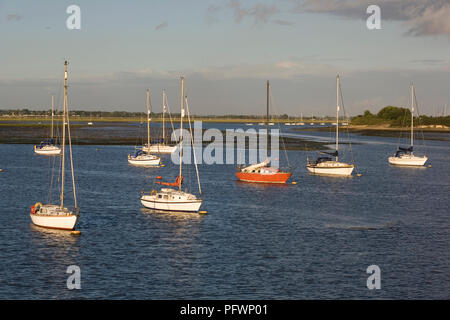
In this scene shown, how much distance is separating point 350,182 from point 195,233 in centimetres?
4721

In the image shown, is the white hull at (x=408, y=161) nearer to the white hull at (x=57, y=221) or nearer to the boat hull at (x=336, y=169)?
the boat hull at (x=336, y=169)

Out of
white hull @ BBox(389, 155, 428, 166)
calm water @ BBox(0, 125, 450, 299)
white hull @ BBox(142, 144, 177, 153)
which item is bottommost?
calm water @ BBox(0, 125, 450, 299)

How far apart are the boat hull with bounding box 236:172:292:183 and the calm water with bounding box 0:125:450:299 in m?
2.52

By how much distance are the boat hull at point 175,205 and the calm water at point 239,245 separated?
90 centimetres

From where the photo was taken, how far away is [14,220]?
2276 inches

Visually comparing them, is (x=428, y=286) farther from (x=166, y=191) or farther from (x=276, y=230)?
(x=166, y=191)

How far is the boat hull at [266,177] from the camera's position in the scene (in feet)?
291

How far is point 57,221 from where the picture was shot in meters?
51.2

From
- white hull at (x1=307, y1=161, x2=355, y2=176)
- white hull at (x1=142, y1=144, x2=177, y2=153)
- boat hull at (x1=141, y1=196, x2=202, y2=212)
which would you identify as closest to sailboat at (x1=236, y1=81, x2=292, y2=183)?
white hull at (x1=307, y1=161, x2=355, y2=176)

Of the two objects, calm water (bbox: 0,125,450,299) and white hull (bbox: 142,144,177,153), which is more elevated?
white hull (bbox: 142,144,177,153)

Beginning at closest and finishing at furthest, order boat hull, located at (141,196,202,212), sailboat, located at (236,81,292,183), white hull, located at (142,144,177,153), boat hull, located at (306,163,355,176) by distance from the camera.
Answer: boat hull, located at (141,196,202,212)
sailboat, located at (236,81,292,183)
boat hull, located at (306,163,355,176)
white hull, located at (142,144,177,153)

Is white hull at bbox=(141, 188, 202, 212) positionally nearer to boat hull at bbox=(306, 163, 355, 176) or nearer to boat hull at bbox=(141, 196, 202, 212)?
boat hull at bbox=(141, 196, 202, 212)

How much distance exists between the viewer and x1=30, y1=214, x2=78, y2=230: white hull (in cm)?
5081

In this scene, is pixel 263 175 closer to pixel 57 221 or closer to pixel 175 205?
pixel 175 205
